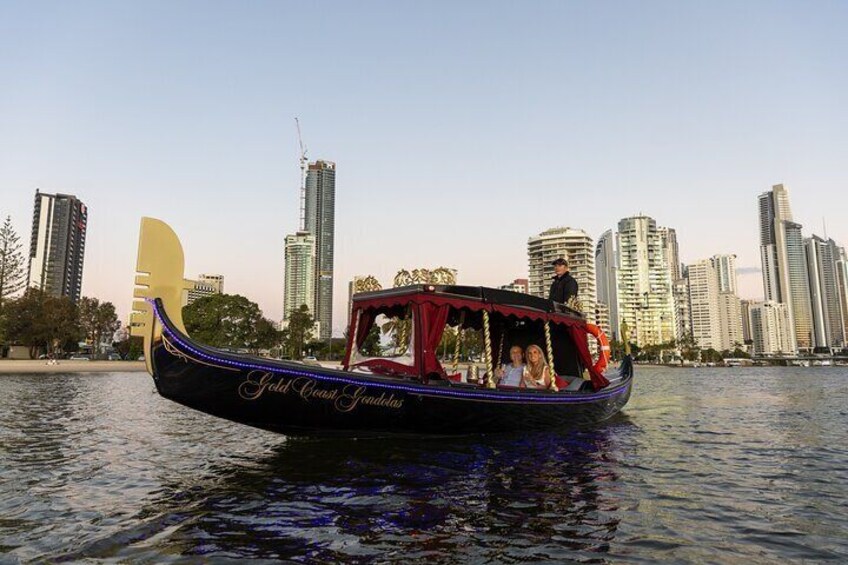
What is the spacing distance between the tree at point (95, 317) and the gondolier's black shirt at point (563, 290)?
90.3 m

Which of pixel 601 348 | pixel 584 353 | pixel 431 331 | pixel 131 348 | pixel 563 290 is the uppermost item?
pixel 563 290

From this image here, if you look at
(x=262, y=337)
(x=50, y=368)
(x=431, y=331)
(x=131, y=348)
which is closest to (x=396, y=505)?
(x=431, y=331)

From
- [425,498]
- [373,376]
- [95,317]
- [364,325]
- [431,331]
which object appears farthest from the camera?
[95,317]

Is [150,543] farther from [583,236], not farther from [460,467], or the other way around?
[583,236]

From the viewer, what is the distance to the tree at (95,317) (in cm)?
8825

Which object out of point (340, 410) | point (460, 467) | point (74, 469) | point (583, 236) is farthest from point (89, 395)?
point (583, 236)

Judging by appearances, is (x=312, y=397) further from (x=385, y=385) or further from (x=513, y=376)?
(x=513, y=376)

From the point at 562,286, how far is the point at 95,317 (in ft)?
313

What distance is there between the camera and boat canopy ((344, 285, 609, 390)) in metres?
11.8

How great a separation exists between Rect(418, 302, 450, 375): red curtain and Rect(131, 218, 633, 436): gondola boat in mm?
23

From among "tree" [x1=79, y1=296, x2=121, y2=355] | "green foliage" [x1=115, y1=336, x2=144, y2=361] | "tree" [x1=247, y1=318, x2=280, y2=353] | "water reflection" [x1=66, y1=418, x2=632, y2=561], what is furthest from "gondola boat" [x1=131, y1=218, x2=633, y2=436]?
"green foliage" [x1=115, y1=336, x2=144, y2=361]

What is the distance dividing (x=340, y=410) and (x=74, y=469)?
5051mm

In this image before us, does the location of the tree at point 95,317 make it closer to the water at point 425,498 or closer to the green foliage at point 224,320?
the green foliage at point 224,320

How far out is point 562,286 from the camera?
15.6 meters
